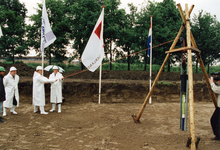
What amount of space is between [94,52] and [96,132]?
3.95 m

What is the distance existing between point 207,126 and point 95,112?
459cm

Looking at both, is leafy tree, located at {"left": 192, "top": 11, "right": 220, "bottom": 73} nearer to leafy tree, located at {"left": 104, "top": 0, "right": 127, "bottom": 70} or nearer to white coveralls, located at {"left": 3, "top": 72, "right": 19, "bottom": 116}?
leafy tree, located at {"left": 104, "top": 0, "right": 127, "bottom": 70}

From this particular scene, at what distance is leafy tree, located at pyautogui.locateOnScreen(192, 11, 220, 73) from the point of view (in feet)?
60.5

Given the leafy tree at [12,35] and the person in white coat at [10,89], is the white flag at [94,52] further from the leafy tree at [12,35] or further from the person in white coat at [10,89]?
the leafy tree at [12,35]

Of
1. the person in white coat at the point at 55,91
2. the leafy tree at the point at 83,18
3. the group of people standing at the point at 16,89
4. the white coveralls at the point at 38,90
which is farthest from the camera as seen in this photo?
the leafy tree at the point at 83,18

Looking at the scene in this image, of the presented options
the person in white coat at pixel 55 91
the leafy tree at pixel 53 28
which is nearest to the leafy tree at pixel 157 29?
the leafy tree at pixel 53 28

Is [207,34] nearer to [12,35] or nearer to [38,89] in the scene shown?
[38,89]

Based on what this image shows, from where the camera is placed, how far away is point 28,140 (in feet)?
15.0

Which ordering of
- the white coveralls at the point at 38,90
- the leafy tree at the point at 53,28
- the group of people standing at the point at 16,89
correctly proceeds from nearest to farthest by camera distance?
the group of people standing at the point at 16,89
the white coveralls at the point at 38,90
the leafy tree at the point at 53,28

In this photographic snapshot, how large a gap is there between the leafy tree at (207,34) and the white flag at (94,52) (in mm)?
14291

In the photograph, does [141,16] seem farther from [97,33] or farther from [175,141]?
[175,141]

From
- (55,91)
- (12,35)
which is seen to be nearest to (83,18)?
(12,35)

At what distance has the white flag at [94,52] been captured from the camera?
25.1 feet

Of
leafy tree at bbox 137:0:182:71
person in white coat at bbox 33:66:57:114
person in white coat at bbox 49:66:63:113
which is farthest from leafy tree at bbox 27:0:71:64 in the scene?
person in white coat at bbox 33:66:57:114
